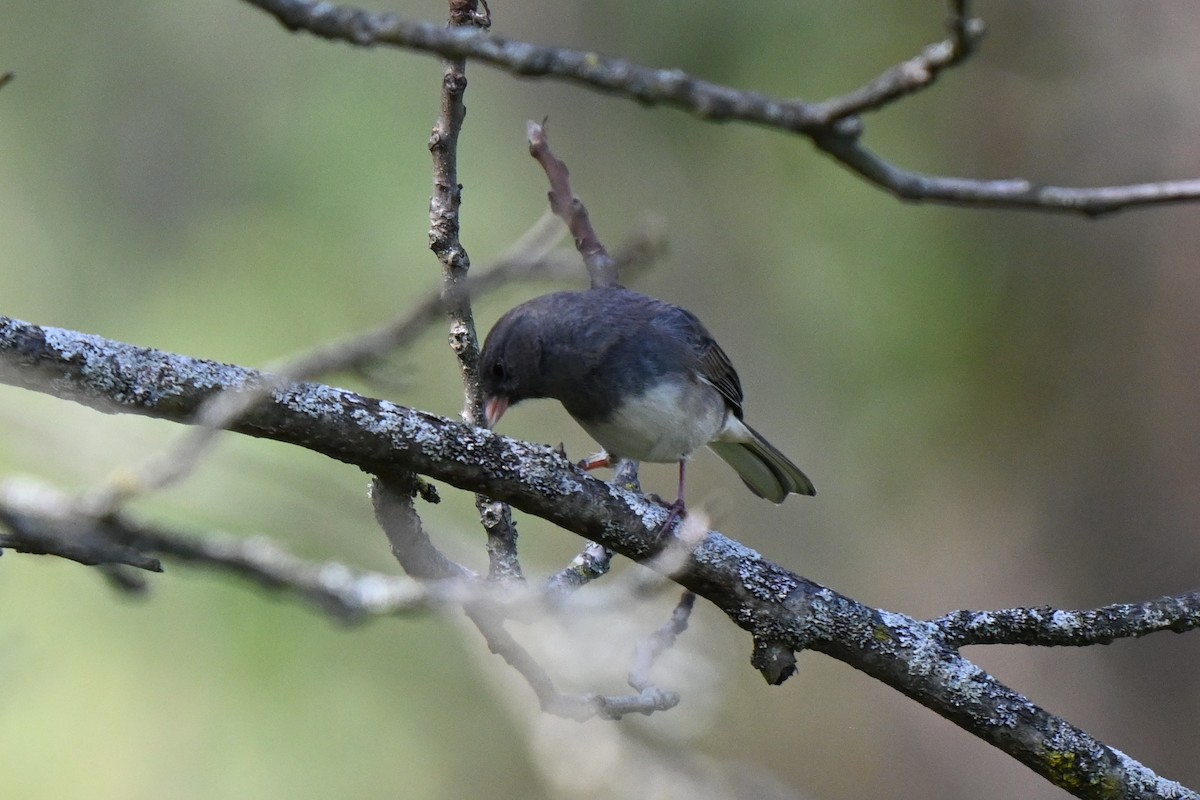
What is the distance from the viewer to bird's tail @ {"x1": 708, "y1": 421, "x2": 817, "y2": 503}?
184 inches

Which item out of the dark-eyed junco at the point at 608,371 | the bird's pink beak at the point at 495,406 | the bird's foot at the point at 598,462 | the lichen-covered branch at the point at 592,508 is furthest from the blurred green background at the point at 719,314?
the lichen-covered branch at the point at 592,508

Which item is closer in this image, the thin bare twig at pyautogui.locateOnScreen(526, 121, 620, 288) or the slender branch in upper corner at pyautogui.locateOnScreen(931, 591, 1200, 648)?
the slender branch in upper corner at pyautogui.locateOnScreen(931, 591, 1200, 648)

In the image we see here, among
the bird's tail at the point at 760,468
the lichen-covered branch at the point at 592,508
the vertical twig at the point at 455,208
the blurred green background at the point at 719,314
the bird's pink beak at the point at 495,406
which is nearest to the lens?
the lichen-covered branch at the point at 592,508

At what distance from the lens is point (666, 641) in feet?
9.65

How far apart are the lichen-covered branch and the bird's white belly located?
1.05 meters

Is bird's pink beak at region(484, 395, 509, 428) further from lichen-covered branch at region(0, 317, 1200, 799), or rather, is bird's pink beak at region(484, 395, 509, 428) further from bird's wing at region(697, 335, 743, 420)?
lichen-covered branch at region(0, 317, 1200, 799)

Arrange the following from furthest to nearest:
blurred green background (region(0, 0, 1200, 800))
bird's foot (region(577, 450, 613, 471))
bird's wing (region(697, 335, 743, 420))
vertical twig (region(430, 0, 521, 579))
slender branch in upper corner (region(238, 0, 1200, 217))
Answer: blurred green background (region(0, 0, 1200, 800)), bird's wing (region(697, 335, 743, 420)), bird's foot (region(577, 450, 613, 471)), vertical twig (region(430, 0, 521, 579)), slender branch in upper corner (region(238, 0, 1200, 217))

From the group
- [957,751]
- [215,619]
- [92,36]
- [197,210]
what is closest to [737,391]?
[957,751]

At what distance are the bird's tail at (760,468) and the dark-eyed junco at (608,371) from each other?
0.46 meters

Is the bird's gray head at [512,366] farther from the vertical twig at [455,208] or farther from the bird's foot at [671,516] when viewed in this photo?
the bird's foot at [671,516]

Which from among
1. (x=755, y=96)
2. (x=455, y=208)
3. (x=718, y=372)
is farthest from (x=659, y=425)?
(x=755, y=96)

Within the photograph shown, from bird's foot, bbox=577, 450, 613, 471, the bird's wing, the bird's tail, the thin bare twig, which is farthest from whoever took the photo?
the bird's tail

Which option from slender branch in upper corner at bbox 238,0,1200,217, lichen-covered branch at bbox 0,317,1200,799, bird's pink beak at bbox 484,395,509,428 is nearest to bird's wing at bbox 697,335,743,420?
bird's pink beak at bbox 484,395,509,428

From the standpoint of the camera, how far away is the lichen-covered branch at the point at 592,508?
2293 mm
